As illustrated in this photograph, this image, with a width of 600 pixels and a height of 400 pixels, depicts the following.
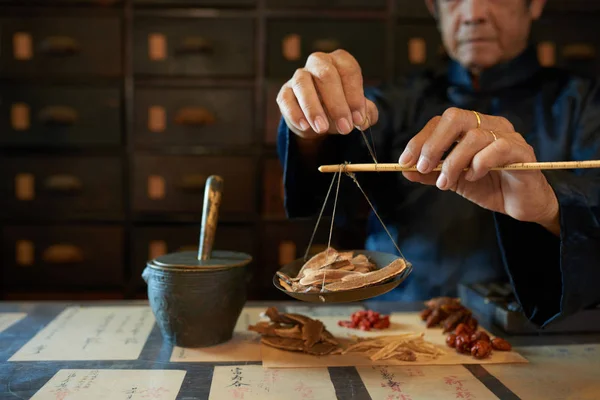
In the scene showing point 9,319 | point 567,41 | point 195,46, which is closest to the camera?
point 9,319

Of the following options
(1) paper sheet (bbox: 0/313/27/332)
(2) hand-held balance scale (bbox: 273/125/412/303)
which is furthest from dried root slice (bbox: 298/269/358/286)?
(1) paper sheet (bbox: 0/313/27/332)

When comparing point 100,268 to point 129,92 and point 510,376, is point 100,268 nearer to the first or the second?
point 129,92

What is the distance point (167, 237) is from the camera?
89.4 inches

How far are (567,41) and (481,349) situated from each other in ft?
5.87

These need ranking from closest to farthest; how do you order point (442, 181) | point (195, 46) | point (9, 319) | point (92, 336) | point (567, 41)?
point (442, 181)
point (92, 336)
point (9, 319)
point (195, 46)
point (567, 41)

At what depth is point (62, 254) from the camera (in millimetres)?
2268

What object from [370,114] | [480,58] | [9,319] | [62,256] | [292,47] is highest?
[292,47]

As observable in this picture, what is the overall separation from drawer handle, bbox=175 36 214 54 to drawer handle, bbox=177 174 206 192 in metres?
0.47

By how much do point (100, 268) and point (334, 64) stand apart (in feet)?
5.35

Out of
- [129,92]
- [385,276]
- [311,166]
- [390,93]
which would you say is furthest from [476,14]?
[129,92]

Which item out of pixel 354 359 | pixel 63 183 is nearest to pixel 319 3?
pixel 63 183

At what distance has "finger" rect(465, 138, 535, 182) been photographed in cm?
87

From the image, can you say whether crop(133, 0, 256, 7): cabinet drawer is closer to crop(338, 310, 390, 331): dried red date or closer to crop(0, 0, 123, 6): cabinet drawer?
crop(0, 0, 123, 6): cabinet drawer

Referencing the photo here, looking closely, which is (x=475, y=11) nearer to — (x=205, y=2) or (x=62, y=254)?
(x=205, y=2)
